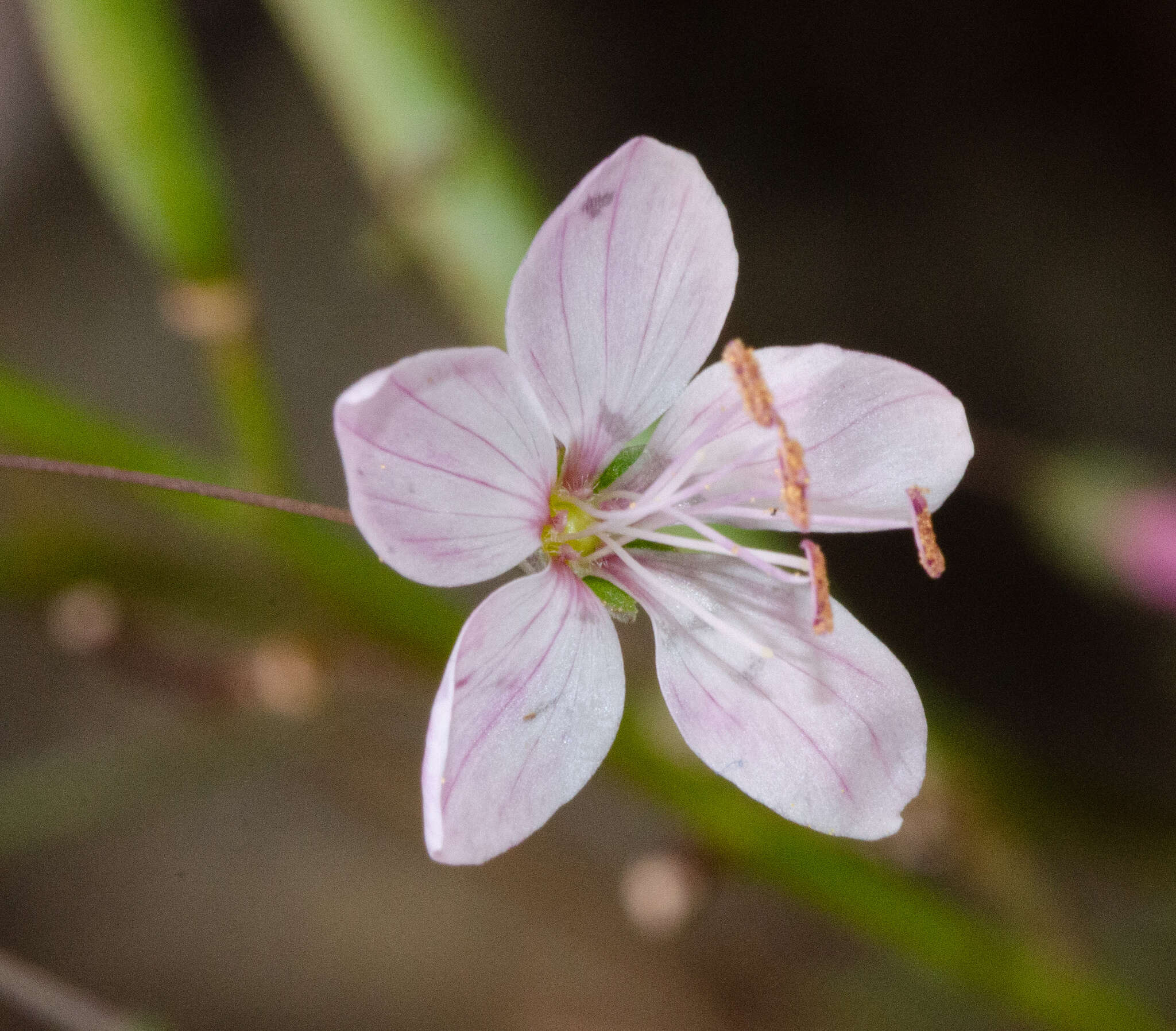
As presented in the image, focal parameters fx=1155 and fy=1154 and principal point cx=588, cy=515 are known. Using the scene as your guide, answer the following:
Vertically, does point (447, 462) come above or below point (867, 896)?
above

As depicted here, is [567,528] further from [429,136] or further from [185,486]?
[429,136]

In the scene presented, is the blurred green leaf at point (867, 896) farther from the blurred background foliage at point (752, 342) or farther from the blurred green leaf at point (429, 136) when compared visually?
the blurred green leaf at point (429, 136)

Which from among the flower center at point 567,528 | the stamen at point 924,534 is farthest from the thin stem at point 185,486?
the stamen at point 924,534

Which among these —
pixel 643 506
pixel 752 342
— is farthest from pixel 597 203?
pixel 752 342

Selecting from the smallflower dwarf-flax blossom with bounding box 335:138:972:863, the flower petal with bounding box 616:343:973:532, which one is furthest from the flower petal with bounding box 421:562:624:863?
the flower petal with bounding box 616:343:973:532

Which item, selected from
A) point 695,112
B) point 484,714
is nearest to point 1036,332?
point 695,112

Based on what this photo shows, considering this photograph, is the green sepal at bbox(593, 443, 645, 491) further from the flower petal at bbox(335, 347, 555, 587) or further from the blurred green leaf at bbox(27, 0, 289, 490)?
the blurred green leaf at bbox(27, 0, 289, 490)
